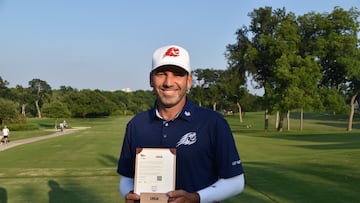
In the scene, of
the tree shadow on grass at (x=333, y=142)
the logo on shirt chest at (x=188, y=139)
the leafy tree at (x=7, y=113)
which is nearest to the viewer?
the logo on shirt chest at (x=188, y=139)

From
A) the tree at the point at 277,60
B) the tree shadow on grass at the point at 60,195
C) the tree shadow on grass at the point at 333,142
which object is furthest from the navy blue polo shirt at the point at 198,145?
the tree at the point at 277,60

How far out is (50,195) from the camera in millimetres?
8562

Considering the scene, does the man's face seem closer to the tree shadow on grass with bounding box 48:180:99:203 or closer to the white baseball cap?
the white baseball cap

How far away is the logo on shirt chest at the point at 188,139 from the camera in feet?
8.89

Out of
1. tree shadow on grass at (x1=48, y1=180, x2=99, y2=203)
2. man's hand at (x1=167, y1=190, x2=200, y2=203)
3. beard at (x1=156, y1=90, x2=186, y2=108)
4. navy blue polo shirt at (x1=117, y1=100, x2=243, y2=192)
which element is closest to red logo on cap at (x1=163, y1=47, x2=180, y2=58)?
Answer: beard at (x1=156, y1=90, x2=186, y2=108)

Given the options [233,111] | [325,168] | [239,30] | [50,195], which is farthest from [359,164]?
[233,111]

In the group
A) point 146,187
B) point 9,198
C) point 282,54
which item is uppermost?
point 282,54

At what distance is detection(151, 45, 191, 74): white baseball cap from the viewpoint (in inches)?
107

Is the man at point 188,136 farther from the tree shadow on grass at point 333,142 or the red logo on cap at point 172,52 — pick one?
the tree shadow on grass at point 333,142

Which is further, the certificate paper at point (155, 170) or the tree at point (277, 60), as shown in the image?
the tree at point (277, 60)

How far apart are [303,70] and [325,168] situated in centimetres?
3396

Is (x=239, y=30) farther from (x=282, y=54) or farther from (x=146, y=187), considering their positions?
(x=146, y=187)

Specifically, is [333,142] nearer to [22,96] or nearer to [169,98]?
[169,98]

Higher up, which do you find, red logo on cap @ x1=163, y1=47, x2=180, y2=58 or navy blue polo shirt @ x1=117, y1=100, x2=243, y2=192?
red logo on cap @ x1=163, y1=47, x2=180, y2=58
